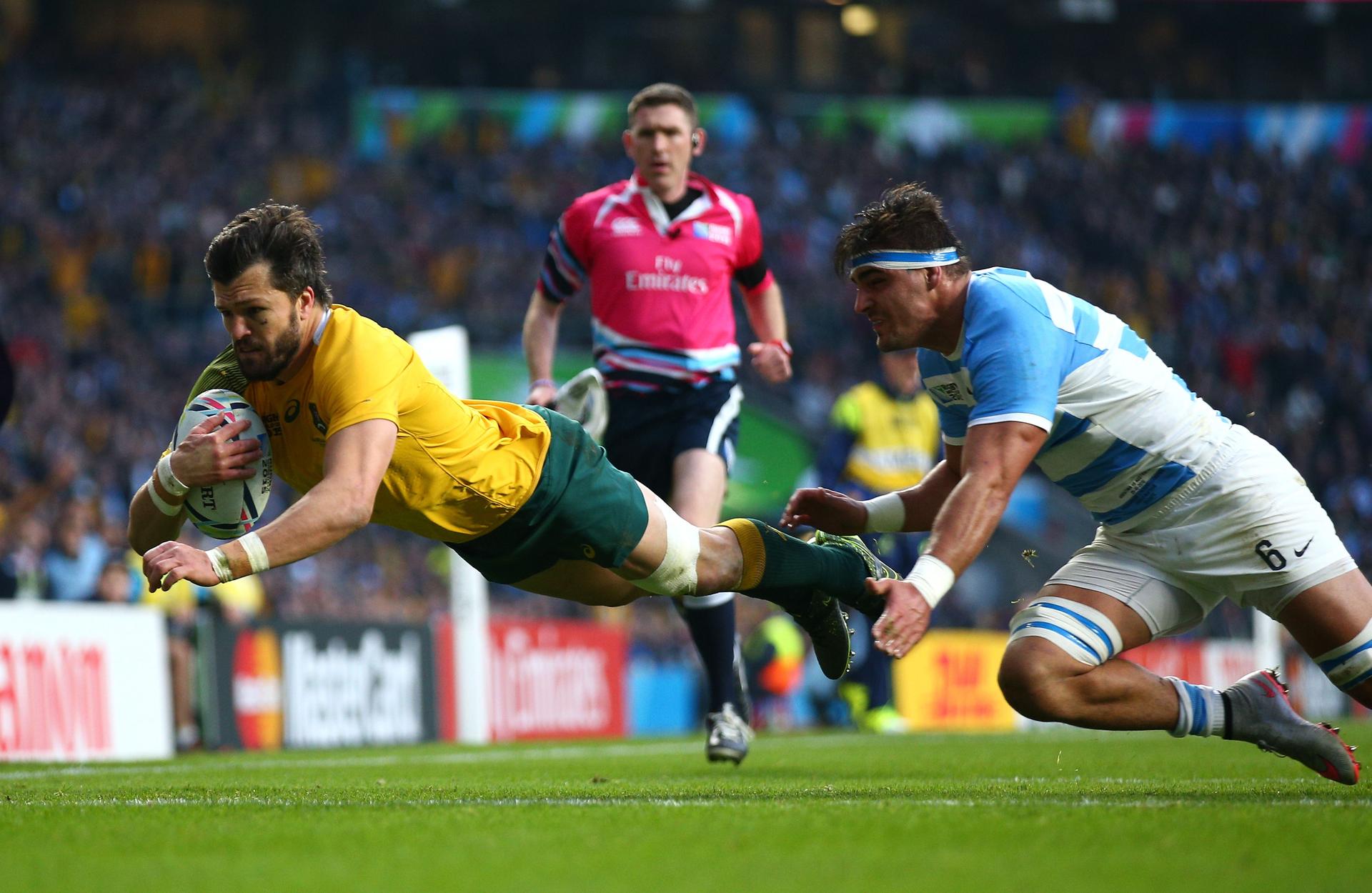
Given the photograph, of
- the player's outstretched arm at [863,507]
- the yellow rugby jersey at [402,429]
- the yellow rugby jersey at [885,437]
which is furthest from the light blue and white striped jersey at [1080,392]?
the yellow rugby jersey at [885,437]

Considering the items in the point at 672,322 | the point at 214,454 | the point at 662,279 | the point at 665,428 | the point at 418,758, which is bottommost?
the point at 418,758

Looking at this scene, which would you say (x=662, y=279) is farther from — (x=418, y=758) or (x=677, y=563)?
(x=418, y=758)

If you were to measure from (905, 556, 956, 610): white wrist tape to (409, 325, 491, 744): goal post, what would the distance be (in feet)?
21.1

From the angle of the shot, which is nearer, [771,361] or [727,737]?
[727,737]

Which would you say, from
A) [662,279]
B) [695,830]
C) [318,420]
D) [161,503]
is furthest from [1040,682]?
[662,279]

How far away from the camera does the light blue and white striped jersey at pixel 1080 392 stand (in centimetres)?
468

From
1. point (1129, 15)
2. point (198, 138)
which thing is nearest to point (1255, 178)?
point (1129, 15)

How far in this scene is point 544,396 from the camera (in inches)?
285

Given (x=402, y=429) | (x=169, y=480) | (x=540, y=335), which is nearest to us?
(x=402, y=429)

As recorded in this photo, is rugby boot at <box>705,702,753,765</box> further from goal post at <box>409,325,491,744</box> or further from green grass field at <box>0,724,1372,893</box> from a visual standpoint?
goal post at <box>409,325,491,744</box>

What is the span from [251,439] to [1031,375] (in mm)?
2295

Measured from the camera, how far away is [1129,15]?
1521 inches

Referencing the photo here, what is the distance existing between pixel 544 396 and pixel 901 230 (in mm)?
2687

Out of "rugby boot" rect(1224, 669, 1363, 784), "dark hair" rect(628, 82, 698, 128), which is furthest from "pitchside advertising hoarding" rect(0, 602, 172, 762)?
"rugby boot" rect(1224, 669, 1363, 784)
